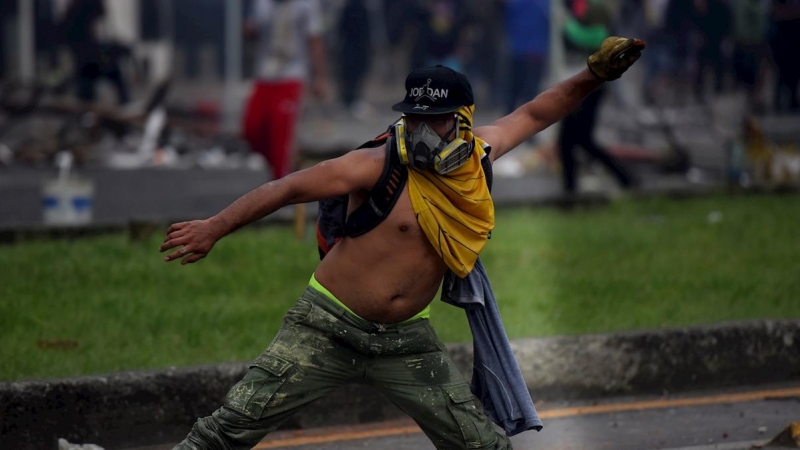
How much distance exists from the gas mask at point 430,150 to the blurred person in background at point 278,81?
21.2ft

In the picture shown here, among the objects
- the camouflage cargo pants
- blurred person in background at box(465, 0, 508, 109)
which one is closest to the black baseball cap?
the camouflage cargo pants

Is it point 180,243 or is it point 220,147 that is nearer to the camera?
point 180,243

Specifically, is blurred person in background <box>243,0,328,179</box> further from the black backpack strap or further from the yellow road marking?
the black backpack strap

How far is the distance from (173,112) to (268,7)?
20.7ft

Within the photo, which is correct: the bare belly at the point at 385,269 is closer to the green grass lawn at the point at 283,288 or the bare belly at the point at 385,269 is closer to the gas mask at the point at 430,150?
the gas mask at the point at 430,150

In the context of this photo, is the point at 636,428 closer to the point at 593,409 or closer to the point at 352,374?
the point at 593,409

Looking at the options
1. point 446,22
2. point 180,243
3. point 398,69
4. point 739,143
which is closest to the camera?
point 180,243

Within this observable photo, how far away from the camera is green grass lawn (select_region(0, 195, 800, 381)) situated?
7434mm

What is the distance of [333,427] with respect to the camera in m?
6.76

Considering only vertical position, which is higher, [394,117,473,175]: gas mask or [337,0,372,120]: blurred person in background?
[394,117,473,175]: gas mask

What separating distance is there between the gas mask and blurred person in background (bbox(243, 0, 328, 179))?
6458mm

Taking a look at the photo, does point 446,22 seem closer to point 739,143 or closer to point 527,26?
point 527,26

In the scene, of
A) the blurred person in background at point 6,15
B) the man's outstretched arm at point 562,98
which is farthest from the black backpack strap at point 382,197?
the blurred person in background at point 6,15

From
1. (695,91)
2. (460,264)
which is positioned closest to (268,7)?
(460,264)
